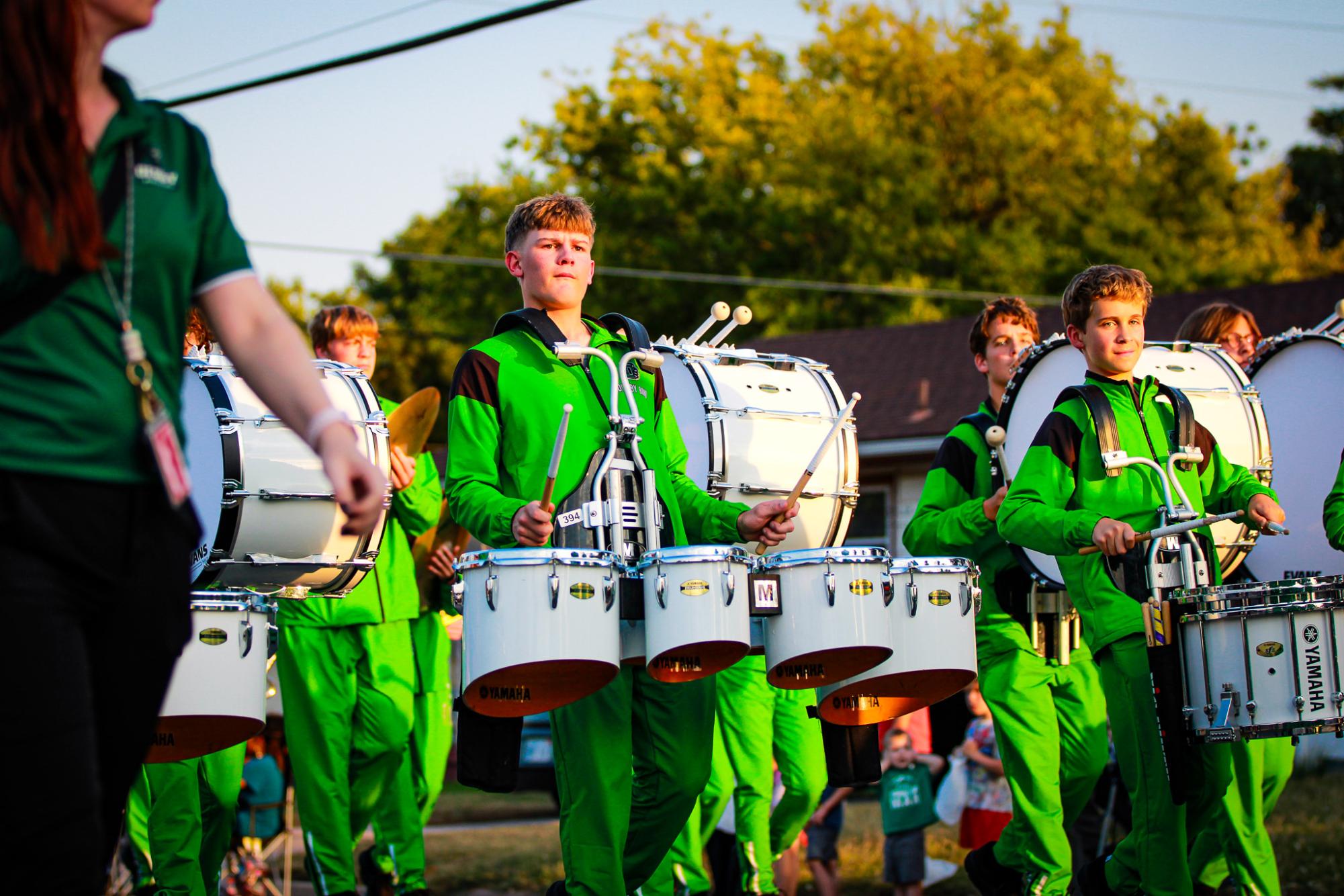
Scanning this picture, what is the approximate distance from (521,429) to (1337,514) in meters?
3.28

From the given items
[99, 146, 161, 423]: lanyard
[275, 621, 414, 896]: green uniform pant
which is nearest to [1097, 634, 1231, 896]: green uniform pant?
[275, 621, 414, 896]: green uniform pant

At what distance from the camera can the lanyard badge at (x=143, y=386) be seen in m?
2.72

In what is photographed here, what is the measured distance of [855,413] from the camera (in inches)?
835

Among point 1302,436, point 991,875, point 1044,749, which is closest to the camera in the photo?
point 1044,749

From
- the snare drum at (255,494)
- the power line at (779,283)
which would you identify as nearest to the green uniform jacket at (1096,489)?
the snare drum at (255,494)

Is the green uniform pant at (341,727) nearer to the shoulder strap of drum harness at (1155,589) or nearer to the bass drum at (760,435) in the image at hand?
the bass drum at (760,435)

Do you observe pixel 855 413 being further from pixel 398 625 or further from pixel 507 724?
pixel 507 724

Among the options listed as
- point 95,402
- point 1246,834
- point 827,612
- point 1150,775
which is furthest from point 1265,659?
point 95,402

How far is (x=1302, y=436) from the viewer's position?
7.70 m

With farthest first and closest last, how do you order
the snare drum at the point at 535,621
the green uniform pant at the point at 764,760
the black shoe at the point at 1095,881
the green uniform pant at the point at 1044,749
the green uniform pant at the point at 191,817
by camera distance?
the green uniform pant at the point at 764,760 → the green uniform pant at the point at 1044,749 → the green uniform pant at the point at 191,817 → the black shoe at the point at 1095,881 → the snare drum at the point at 535,621

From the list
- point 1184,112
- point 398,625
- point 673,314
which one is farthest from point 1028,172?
point 398,625

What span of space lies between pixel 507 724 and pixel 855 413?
16.5m

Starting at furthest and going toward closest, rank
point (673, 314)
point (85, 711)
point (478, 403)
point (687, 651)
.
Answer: point (673, 314) → point (478, 403) → point (687, 651) → point (85, 711)

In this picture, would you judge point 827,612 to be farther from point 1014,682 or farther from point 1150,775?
point 1014,682
